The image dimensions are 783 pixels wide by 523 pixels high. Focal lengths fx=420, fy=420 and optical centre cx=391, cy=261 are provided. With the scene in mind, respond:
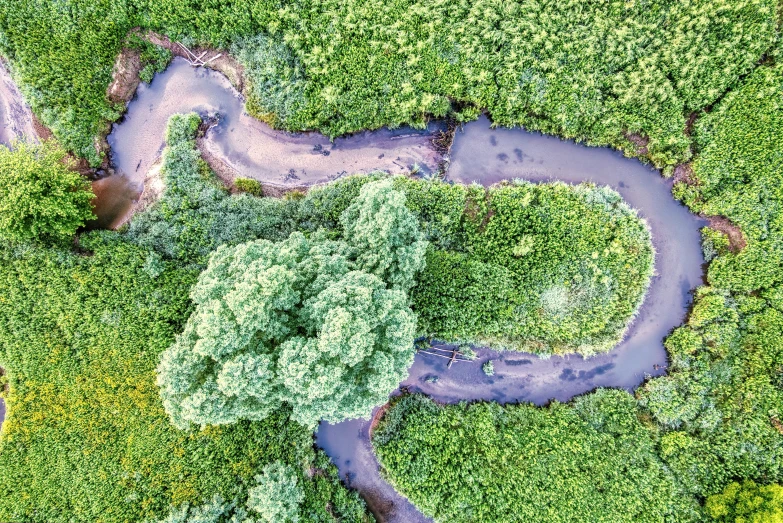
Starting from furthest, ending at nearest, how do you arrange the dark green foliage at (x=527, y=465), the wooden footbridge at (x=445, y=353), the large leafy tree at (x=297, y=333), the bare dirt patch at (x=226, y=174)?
the bare dirt patch at (x=226, y=174) < the wooden footbridge at (x=445, y=353) < the dark green foliage at (x=527, y=465) < the large leafy tree at (x=297, y=333)

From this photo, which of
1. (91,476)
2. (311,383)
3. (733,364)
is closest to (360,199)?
(311,383)

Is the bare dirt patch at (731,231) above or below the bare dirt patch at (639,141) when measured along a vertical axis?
below

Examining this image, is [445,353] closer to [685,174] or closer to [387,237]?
[387,237]

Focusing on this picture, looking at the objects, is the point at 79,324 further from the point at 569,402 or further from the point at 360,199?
the point at 569,402

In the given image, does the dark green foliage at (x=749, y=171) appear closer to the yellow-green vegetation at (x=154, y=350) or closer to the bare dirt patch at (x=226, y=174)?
the yellow-green vegetation at (x=154, y=350)

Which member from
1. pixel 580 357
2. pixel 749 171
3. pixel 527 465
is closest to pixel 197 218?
pixel 527 465

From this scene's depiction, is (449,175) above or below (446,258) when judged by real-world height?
above

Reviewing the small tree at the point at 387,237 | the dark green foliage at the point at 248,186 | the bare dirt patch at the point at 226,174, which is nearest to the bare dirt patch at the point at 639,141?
the small tree at the point at 387,237
